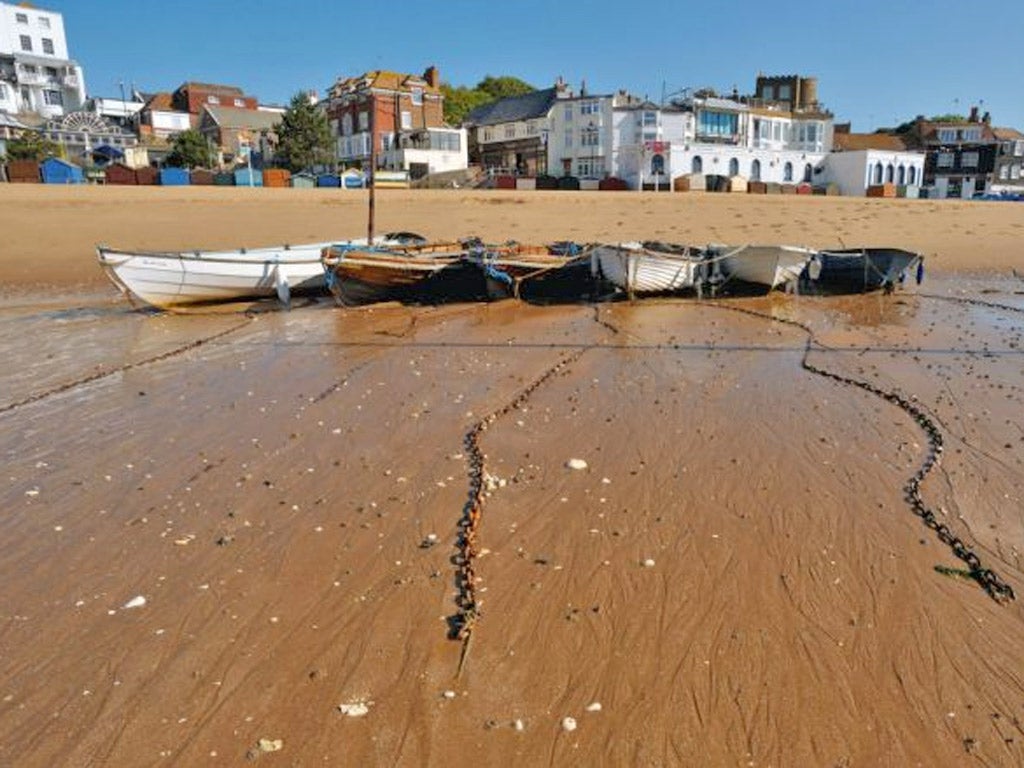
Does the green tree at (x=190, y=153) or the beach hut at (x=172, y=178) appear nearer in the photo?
the beach hut at (x=172, y=178)

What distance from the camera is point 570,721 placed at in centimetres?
365

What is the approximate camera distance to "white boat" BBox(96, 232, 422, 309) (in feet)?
49.7

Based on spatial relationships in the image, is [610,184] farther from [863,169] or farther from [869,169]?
[869,169]

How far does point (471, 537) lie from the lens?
5398mm

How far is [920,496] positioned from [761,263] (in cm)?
1198

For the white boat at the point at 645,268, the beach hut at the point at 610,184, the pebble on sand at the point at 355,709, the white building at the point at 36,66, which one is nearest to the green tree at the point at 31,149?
the white building at the point at 36,66

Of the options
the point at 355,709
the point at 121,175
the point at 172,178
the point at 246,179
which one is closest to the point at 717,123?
the point at 246,179

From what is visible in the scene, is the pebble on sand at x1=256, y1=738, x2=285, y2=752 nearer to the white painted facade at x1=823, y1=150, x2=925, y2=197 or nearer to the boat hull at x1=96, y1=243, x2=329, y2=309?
the boat hull at x1=96, y1=243, x2=329, y2=309

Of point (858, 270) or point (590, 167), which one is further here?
point (590, 167)

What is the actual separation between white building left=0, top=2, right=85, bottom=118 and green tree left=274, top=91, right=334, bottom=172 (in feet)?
121

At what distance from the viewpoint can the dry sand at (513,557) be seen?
3.63 m

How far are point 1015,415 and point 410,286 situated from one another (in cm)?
1148

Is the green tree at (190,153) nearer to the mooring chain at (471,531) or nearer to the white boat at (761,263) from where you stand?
the white boat at (761,263)

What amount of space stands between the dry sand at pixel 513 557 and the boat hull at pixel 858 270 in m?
6.21
